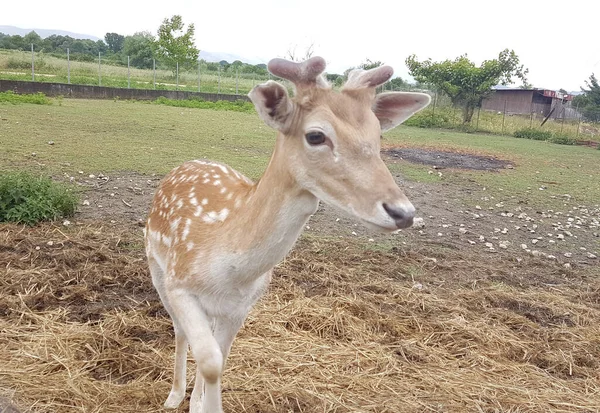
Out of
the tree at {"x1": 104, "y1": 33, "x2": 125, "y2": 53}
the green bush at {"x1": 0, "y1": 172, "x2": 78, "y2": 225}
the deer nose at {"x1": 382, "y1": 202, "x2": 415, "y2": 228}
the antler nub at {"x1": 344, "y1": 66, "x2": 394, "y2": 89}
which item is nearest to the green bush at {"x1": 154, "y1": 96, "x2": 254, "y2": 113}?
the green bush at {"x1": 0, "y1": 172, "x2": 78, "y2": 225}

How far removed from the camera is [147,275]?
514cm

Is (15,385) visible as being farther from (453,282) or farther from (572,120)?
(572,120)

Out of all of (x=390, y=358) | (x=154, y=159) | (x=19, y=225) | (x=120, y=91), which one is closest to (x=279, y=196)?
(x=390, y=358)

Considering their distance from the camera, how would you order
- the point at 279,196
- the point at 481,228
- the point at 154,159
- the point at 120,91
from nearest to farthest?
the point at 279,196 < the point at 481,228 < the point at 154,159 < the point at 120,91

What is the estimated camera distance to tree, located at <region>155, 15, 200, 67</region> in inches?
1341

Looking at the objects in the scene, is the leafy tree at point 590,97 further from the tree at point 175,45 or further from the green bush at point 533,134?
the tree at point 175,45

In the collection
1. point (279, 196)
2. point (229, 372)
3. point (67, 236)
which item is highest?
point (279, 196)

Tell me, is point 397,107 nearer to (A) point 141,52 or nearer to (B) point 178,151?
(B) point 178,151

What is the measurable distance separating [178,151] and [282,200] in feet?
31.1

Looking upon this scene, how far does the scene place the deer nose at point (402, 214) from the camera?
2029 mm

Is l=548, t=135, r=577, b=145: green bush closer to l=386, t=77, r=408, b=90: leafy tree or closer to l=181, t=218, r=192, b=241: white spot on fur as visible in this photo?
l=386, t=77, r=408, b=90: leafy tree

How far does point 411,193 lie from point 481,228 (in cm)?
186

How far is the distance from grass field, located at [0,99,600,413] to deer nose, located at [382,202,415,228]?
6.09 feet

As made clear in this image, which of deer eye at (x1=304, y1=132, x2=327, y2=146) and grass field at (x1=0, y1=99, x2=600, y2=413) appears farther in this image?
grass field at (x1=0, y1=99, x2=600, y2=413)
